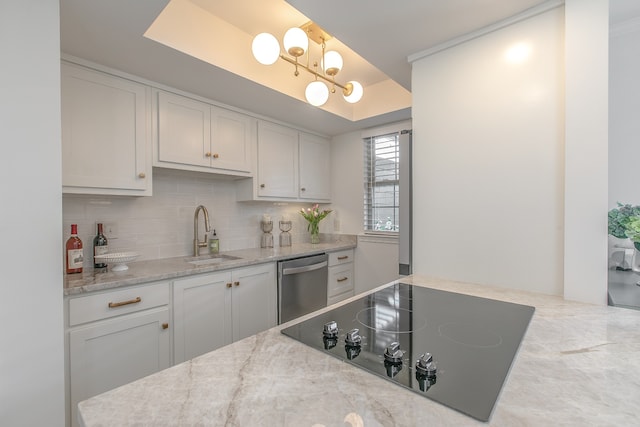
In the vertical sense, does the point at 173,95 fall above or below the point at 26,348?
above

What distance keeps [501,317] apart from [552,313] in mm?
212

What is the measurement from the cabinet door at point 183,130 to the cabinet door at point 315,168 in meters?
1.09

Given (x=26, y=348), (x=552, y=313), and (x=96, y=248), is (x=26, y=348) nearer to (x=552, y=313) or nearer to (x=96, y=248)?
(x=96, y=248)

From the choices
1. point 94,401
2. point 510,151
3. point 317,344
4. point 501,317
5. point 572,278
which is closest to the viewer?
point 94,401

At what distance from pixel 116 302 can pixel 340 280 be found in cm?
200

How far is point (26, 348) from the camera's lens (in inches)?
42.3

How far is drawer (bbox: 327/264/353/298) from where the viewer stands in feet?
9.44

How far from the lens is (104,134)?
172 cm

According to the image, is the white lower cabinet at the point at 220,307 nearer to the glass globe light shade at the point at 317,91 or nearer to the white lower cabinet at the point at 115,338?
the white lower cabinet at the point at 115,338

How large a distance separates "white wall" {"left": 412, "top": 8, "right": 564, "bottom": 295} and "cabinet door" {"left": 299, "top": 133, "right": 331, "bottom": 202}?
1.56 m

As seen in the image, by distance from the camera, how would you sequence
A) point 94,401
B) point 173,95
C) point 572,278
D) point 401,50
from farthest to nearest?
point 173,95 < point 401,50 < point 572,278 < point 94,401

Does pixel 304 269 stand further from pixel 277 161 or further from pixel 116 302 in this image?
pixel 116 302

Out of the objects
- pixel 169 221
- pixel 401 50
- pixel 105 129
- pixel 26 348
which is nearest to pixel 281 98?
pixel 401 50

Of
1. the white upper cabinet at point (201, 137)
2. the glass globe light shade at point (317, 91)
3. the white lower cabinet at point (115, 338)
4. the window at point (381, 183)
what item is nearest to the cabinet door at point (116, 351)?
the white lower cabinet at point (115, 338)
